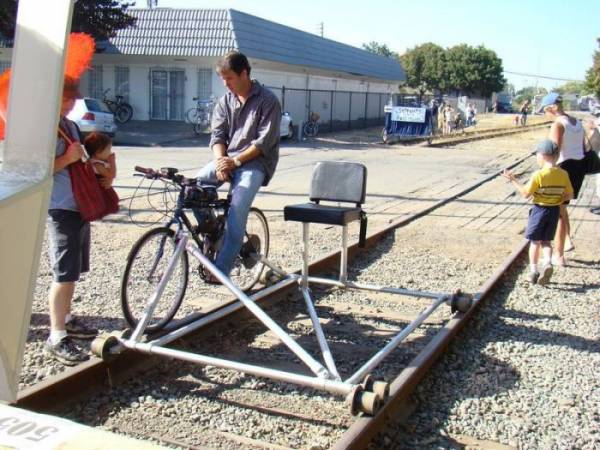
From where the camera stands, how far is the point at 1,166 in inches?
97.5

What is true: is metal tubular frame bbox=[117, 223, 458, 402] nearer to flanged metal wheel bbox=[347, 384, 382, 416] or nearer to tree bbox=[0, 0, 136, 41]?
flanged metal wheel bbox=[347, 384, 382, 416]

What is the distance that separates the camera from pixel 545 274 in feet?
23.3

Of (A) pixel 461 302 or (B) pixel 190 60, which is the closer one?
(A) pixel 461 302

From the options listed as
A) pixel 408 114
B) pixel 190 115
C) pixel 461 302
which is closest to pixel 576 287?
pixel 461 302

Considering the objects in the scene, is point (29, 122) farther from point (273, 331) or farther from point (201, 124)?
point (201, 124)

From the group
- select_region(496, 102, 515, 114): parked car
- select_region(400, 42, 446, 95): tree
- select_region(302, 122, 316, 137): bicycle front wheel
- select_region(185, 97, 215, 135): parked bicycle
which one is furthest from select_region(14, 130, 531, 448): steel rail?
select_region(496, 102, 515, 114): parked car

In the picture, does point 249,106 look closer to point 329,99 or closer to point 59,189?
point 59,189

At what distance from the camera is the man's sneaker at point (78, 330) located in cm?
500

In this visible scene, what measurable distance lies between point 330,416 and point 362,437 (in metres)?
0.64

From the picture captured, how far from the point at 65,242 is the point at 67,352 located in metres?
0.72

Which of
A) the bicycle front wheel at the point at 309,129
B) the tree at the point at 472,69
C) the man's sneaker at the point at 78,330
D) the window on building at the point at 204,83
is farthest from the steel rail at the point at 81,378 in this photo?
the tree at the point at 472,69

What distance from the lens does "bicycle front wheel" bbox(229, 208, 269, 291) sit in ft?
19.4

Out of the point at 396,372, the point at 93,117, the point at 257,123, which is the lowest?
the point at 396,372

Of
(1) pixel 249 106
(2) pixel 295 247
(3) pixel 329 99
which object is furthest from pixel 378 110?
(1) pixel 249 106
